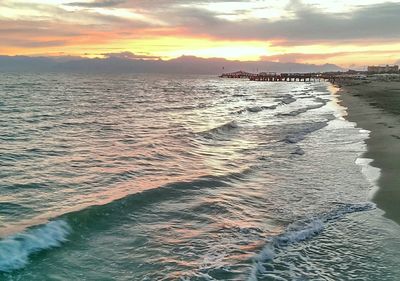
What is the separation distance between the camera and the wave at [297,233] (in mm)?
6623

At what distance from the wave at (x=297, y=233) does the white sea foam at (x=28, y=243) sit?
3.77m

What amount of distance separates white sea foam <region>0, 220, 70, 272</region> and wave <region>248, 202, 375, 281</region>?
12.4 feet

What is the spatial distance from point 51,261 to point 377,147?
14241mm

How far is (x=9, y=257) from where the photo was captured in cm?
702

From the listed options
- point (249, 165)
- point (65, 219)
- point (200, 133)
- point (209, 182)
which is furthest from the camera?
point (200, 133)

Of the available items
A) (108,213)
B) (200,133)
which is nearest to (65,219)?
(108,213)

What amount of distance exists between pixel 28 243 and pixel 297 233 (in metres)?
5.10

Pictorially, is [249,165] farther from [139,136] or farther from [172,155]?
[139,136]

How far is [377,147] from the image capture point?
17.1 meters

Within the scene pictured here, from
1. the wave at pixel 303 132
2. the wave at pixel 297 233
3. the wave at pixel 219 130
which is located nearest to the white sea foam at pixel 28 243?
the wave at pixel 297 233

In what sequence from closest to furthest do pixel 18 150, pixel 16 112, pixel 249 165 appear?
pixel 249 165 < pixel 18 150 < pixel 16 112

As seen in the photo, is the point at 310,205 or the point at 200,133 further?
the point at 200,133

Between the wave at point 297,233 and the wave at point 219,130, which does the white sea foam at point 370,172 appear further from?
the wave at point 219,130

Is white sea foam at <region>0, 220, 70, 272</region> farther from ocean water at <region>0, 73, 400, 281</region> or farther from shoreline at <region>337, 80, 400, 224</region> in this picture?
shoreline at <region>337, 80, 400, 224</region>
